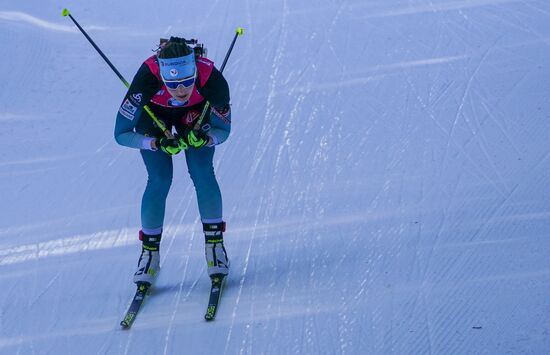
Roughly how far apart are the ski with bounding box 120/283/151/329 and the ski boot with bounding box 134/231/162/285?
0.10 feet

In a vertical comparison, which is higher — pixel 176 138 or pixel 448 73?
pixel 176 138

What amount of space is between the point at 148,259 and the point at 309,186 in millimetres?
1471

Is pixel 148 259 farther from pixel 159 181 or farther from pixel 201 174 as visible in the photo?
pixel 201 174

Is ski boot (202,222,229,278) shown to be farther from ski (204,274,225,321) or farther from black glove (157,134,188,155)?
black glove (157,134,188,155)

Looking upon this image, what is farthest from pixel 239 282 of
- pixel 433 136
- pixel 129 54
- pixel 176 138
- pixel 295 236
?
pixel 129 54

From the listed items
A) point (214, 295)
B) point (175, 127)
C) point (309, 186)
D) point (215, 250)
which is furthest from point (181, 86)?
point (309, 186)

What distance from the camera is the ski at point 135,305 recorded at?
5.11 metres

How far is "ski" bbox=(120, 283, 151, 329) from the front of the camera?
5109mm

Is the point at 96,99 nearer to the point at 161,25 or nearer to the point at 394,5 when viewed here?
the point at 161,25

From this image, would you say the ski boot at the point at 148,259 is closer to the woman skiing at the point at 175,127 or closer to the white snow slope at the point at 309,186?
the woman skiing at the point at 175,127

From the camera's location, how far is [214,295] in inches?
208

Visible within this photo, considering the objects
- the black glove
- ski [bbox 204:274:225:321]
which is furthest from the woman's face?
ski [bbox 204:274:225:321]

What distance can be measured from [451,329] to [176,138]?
1718 mm

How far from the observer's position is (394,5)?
9617mm
